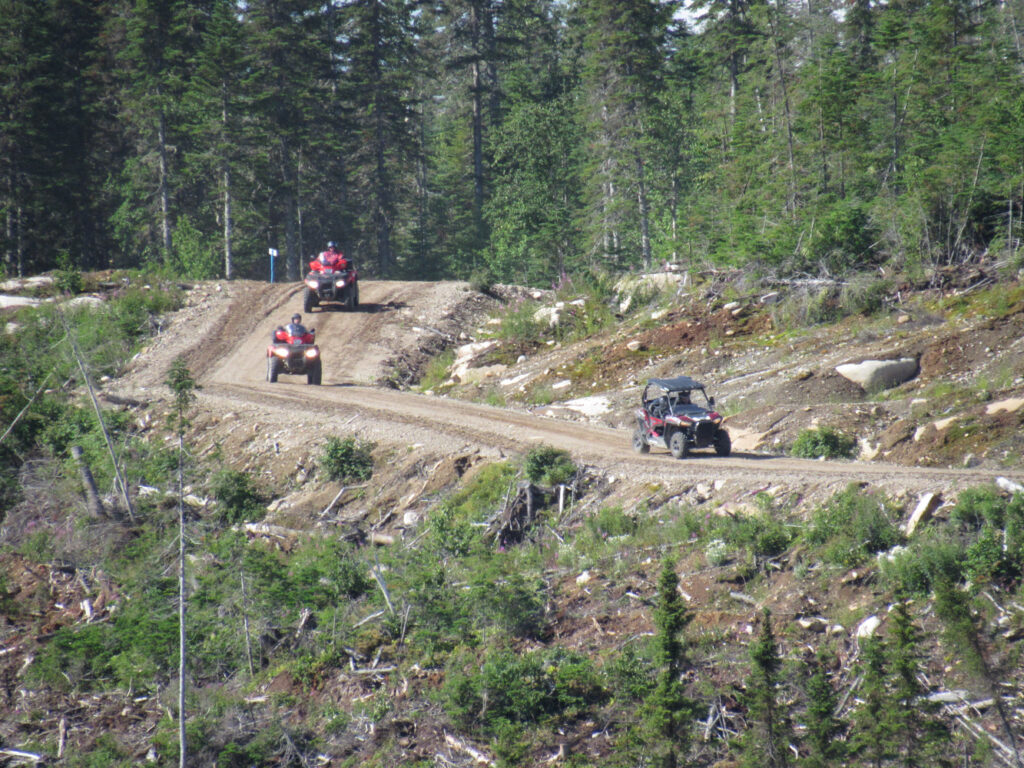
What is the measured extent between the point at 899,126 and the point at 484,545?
20199 mm

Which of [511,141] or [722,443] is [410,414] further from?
Answer: [511,141]

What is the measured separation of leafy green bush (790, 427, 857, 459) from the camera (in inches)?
626

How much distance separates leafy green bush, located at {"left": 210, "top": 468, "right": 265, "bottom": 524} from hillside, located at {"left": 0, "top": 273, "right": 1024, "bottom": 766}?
0.32 metres

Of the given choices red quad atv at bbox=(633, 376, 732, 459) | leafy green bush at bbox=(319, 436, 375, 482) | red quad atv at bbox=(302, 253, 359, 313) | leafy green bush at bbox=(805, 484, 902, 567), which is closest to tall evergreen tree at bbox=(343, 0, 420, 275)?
red quad atv at bbox=(302, 253, 359, 313)

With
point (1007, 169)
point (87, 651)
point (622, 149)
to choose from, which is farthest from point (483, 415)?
point (622, 149)

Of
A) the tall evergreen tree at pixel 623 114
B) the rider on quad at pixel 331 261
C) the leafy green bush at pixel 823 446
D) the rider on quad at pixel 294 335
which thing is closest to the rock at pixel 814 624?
the leafy green bush at pixel 823 446

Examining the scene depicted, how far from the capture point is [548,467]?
600 inches

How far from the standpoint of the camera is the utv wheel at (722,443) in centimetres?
1528

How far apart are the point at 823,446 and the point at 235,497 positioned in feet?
37.2

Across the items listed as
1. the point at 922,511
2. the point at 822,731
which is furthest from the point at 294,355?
the point at 822,731

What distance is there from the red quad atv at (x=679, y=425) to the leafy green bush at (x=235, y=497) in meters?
7.62

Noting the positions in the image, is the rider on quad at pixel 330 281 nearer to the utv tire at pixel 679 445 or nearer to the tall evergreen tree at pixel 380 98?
the tall evergreen tree at pixel 380 98

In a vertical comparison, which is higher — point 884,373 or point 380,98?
point 380,98

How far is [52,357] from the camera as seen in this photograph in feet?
77.9
